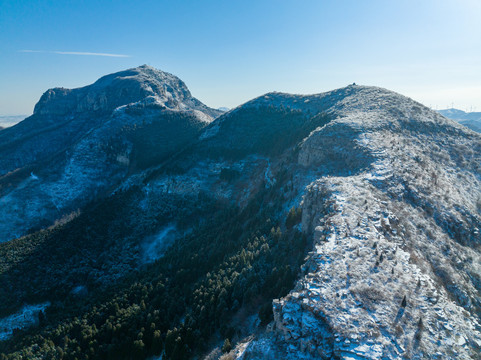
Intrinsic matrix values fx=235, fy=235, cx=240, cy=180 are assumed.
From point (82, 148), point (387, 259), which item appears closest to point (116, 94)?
point (82, 148)

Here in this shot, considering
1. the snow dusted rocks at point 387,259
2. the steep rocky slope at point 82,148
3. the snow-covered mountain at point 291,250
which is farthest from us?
the steep rocky slope at point 82,148

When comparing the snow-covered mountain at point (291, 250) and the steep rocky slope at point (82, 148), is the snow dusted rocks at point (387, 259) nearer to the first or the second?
the snow-covered mountain at point (291, 250)

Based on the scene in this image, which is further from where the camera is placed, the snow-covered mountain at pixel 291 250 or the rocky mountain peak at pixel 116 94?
the rocky mountain peak at pixel 116 94

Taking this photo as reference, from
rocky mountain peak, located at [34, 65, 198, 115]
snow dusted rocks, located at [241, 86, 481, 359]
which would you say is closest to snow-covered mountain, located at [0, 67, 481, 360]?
snow dusted rocks, located at [241, 86, 481, 359]

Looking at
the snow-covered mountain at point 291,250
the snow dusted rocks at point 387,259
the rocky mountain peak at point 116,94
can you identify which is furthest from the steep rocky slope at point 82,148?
the snow dusted rocks at point 387,259

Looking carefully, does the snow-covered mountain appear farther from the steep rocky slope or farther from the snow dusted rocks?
the steep rocky slope
